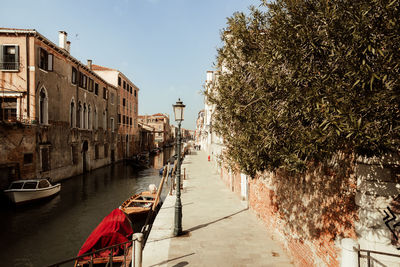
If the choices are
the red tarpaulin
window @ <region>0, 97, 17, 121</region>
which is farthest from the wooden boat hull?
the red tarpaulin

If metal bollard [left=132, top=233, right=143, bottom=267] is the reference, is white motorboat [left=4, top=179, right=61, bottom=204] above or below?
below

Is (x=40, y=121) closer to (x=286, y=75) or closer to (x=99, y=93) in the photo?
(x=99, y=93)

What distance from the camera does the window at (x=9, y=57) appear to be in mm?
15820

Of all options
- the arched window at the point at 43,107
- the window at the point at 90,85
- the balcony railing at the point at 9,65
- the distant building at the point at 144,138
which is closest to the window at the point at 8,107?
the arched window at the point at 43,107

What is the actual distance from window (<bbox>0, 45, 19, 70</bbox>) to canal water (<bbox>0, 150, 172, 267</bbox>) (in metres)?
9.30

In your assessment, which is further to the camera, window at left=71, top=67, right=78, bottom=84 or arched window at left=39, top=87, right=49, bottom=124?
window at left=71, top=67, right=78, bottom=84

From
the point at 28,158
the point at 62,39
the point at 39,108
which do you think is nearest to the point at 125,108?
the point at 62,39

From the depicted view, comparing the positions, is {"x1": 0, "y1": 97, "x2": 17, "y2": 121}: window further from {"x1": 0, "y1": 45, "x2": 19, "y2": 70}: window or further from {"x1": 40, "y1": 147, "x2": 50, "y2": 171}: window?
{"x1": 40, "y1": 147, "x2": 50, "y2": 171}: window

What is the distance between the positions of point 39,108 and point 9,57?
3937 millimetres

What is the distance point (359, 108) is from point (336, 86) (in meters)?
0.43

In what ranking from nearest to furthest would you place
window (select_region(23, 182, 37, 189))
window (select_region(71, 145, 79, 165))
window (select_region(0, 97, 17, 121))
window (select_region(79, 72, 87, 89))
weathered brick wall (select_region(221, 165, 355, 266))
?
weathered brick wall (select_region(221, 165, 355, 266)) < window (select_region(23, 182, 37, 189)) < window (select_region(0, 97, 17, 121)) < window (select_region(71, 145, 79, 165)) < window (select_region(79, 72, 87, 89))

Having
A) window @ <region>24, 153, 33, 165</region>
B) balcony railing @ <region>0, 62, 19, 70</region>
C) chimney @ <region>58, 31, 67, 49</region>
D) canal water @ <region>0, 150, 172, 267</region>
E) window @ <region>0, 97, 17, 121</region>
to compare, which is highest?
chimney @ <region>58, 31, 67, 49</region>

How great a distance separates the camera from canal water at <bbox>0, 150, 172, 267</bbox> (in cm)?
870

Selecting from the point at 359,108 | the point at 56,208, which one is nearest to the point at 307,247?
the point at 359,108
